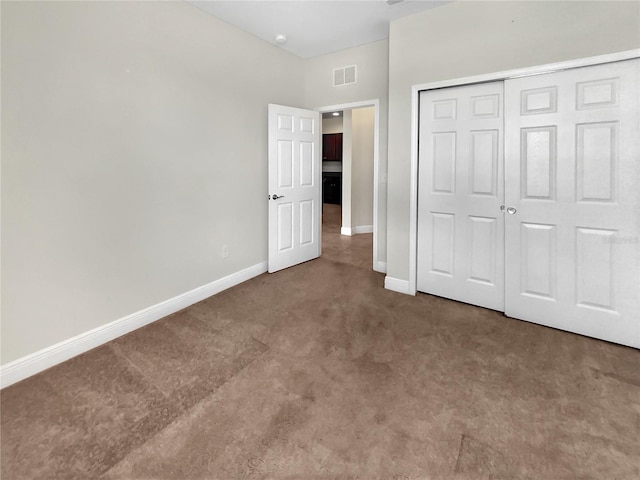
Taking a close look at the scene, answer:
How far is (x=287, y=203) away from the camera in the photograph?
4129mm

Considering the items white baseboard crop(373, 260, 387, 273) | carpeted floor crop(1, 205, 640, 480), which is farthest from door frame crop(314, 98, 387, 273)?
carpeted floor crop(1, 205, 640, 480)

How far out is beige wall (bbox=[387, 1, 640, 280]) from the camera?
7.48ft

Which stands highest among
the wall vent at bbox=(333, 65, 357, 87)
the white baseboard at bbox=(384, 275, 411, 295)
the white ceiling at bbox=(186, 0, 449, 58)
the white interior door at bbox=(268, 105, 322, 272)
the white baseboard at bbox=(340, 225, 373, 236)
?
the white ceiling at bbox=(186, 0, 449, 58)

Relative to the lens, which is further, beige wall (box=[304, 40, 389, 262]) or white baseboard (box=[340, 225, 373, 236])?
white baseboard (box=[340, 225, 373, 236])

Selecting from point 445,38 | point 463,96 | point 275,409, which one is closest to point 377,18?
point 445,38

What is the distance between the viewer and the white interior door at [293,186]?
154 inches

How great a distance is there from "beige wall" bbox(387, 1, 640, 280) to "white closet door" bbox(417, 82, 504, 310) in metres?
0.18

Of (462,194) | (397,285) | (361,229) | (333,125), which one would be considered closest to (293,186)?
(397,285)

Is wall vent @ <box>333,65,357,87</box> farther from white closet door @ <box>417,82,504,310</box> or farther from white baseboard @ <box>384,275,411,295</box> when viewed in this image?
white baseboard @ <box>384,275,411,295</box>

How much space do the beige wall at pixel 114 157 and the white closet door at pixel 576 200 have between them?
2.77 meters

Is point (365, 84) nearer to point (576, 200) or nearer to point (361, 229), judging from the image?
point (576, 200)

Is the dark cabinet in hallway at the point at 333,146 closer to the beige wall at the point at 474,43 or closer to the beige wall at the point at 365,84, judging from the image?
the beige wall at the point at 365,84

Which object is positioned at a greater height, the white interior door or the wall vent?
the wall vent

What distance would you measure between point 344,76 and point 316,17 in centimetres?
99
